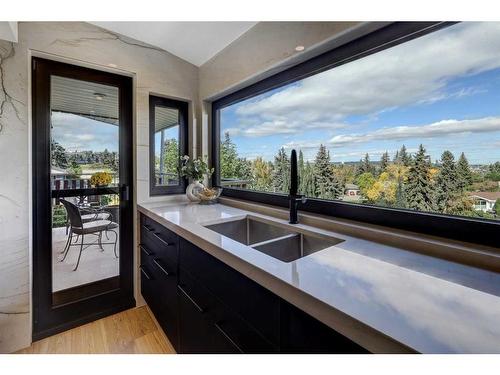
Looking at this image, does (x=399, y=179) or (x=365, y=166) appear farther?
(x=365, y=166)

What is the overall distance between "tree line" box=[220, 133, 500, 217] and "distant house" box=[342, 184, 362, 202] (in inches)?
0.7

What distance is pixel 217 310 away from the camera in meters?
1.04

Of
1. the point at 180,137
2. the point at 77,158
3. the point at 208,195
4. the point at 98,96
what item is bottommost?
the point at 208,195

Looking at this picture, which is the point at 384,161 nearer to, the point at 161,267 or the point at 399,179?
the point at 399,179

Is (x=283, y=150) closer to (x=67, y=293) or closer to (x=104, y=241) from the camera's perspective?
(x=104, y=241)

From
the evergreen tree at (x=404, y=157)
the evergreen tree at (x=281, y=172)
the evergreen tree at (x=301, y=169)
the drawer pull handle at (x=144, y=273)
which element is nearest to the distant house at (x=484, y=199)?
the evergreen tree at (x=404, y=157)

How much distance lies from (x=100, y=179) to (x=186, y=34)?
1.36 metres

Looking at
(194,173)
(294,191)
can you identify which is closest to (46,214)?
(194,173)

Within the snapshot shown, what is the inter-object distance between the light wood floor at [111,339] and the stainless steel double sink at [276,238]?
890mm

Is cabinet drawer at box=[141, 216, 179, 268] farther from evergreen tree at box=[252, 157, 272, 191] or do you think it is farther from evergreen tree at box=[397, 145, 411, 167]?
evergreen tree at box=[397, 145, 411, 167]
